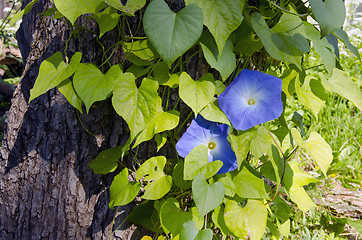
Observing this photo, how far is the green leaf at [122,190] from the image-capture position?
0.96 metres

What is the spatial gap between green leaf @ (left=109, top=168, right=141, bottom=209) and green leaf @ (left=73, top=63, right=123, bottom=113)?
289 millimetres

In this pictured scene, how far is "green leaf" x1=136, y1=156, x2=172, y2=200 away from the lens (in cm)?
94

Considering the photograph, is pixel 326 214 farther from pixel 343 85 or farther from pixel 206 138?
pixel 206 138

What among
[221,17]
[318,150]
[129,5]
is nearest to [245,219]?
[318,150]

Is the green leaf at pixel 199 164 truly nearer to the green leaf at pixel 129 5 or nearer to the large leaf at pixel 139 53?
the large leaf at pixel 139 53

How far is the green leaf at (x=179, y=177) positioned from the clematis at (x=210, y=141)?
0.21 feet

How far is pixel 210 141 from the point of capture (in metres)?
0.94

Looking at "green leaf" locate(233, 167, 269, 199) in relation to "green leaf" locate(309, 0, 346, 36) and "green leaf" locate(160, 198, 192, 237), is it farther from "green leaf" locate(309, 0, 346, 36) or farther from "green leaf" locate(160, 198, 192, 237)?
"green leaf" locate(309, 0, 346, 36)

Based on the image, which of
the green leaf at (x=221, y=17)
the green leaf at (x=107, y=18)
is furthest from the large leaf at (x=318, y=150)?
the green leaf at (x=107, y=18)

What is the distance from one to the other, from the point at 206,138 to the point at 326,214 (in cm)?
119

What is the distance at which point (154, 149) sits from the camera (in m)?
1.07

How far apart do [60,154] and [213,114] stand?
22.8 inches

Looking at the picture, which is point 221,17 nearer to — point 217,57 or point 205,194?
point 217,57

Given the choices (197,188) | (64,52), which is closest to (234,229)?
(197,188)
